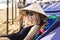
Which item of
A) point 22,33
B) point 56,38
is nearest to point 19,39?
point 22,33

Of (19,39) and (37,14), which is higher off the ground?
(37,14)

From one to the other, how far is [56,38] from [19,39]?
1.27 metres

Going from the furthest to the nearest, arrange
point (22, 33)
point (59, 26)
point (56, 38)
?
point (22, 33), point (59, 26), point (56, 38)

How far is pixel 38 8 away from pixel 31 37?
27 cm

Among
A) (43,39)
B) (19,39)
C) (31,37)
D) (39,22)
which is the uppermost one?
(43,39)

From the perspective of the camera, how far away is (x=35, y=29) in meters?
1.91

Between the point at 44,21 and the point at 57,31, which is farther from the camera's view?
the point at 44,21

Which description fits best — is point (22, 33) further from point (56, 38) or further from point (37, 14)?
point (56, 38)

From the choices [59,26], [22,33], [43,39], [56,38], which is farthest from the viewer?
[22,33]

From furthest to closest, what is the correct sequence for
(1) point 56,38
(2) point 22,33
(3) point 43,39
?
(2) point 22,33 → (3) point 43,39 → (1) point 56,38

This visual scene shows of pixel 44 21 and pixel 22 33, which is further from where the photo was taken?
pixel 22 33

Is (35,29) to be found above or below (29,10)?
below

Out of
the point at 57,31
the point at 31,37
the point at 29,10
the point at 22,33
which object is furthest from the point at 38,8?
the point at 57,31

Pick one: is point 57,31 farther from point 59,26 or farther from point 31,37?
point 31,37
